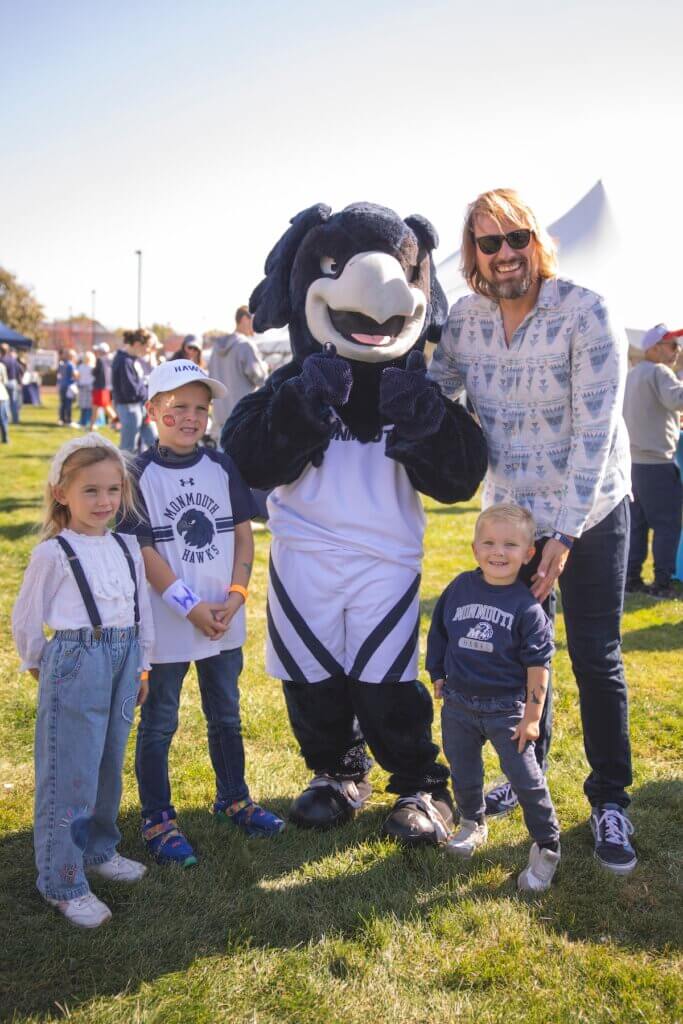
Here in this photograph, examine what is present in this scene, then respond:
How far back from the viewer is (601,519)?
278 cm

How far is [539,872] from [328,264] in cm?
207

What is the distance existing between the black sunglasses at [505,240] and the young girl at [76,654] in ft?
4.28

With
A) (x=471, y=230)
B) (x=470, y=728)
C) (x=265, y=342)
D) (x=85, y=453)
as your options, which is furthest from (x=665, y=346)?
(x=265, y=342)

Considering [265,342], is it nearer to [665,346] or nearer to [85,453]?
[665,346]

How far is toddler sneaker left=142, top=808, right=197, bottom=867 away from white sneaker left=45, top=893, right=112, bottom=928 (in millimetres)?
312

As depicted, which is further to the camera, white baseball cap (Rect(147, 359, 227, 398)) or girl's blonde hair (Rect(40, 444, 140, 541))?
white baseball cap (Rect(147, 359, 227, 398))

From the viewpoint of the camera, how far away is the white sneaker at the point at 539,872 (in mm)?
2676

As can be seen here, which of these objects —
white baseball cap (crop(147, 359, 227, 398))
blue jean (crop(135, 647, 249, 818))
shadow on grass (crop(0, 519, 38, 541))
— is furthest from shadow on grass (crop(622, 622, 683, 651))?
shadow on grass (crop(0, 519, 38, 541))

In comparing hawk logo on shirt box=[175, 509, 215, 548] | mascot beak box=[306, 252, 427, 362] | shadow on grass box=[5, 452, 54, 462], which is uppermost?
mascot beak box=[306, 252, 427, 362]

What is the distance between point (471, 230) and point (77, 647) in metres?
1.76

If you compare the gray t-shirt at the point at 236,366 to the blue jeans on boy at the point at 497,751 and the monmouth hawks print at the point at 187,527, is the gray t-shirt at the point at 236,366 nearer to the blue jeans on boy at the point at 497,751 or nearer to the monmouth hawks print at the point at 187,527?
the monmouth hawks print at the point at 187,527

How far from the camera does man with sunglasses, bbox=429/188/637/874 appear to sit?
2.64 m

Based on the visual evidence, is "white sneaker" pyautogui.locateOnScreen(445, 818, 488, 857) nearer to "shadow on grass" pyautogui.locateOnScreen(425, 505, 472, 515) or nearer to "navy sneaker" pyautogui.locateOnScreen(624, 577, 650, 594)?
"navy sneaker" pyautogui.locateOnScreen(624, 577, 650, 594)

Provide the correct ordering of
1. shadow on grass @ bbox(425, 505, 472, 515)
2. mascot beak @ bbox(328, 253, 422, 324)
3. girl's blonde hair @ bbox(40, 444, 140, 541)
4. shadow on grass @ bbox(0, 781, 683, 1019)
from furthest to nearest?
shadow on grass @ bbox(425, 505, 472, 515), mascot beak @ bbox(328, 253, 422, 324), girl's blonde hair @ bbox(40, 444, 140, 541), shadow on grass @ bbox(0, 781, 683, 1019)
